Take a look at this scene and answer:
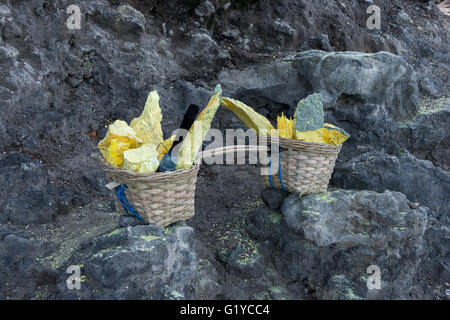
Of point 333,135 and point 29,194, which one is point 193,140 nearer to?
point 333,135

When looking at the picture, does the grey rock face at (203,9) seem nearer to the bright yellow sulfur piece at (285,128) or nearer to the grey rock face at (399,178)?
the bright yellow sulfur piece at (285,128)

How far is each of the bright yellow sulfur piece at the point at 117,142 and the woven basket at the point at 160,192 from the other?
0.07m

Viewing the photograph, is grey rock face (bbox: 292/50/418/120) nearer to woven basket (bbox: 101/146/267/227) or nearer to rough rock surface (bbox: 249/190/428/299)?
rough rock surface (bbox: 249/190/428/299)

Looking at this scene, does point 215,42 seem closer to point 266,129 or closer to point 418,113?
point 266,129

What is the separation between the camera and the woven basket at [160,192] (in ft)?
6.98

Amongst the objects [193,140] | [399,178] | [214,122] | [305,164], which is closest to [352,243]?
[305,164]

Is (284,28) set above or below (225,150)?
above

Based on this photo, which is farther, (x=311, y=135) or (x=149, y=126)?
(x=311, y=135)

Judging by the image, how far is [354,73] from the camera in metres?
4.01

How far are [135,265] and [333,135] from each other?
5.57 feet

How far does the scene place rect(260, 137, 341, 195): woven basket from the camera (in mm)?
2619

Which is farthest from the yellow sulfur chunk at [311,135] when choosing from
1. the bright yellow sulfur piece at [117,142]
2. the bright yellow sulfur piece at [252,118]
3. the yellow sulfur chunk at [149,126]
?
the bright yellow sulfur piece at [117,142]

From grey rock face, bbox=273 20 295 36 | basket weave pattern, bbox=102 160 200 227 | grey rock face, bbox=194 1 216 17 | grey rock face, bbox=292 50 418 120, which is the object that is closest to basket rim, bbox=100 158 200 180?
basket weave pattern, bbox=102 160 200 227
